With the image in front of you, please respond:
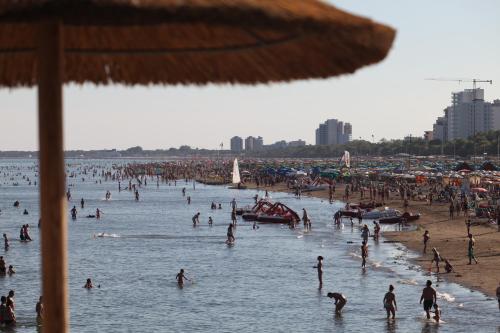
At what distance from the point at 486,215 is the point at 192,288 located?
27.5 m

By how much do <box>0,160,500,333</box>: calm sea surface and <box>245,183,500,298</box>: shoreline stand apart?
1.04 meters

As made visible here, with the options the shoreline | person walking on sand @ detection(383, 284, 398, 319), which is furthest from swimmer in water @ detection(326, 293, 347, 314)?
the shoreline

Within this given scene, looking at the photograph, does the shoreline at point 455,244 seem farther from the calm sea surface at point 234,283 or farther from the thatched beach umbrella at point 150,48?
the thatched beach umbrella at point 150,48

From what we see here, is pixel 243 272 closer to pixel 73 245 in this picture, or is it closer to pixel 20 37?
pixel 73 245

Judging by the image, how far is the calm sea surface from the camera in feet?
84.3

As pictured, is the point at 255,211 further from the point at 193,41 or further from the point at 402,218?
the point at 193,41

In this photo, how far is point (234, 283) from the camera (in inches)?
1350

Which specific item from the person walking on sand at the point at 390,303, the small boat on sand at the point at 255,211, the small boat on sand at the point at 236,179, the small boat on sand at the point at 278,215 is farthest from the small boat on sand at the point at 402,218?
the small boat on sand at the point at 236,179

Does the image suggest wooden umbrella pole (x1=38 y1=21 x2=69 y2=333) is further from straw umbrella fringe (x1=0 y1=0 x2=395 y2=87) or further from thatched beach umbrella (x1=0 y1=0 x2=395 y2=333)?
straw umbrella fringe (x1=0 y1=0 x2=395 y2=87)

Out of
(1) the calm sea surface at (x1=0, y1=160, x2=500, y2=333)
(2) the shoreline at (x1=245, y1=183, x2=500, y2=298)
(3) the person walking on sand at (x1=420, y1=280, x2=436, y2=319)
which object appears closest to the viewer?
(3) the person walking on sand at (x1=420, y1=280, x2=436, y2=319)

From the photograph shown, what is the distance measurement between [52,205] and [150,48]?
4.10 feet

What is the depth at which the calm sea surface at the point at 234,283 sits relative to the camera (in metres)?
25.7

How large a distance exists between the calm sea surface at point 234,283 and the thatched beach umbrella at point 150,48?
804 inches

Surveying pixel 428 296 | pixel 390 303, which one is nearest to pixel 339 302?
pixel 390 303
